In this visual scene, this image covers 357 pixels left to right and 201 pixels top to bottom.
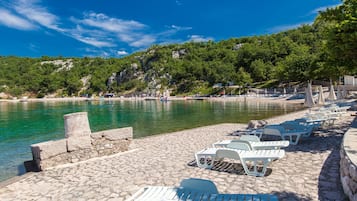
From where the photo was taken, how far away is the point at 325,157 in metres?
6.16

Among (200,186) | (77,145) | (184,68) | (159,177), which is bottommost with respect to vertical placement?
(159,177)

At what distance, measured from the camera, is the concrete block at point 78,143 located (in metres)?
7.49

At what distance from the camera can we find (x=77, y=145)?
763 centimetres

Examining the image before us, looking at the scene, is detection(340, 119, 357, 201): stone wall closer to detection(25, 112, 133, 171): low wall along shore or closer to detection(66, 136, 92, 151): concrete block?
detection(25, 112, 133, 171): low wall along shore

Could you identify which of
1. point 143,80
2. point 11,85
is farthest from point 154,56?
point 11,85

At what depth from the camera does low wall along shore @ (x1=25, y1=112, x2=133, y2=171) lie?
6.96 metres

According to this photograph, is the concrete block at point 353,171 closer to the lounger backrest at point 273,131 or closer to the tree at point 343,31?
the tree at point 343,31

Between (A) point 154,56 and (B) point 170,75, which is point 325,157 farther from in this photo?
(A) point 154,56

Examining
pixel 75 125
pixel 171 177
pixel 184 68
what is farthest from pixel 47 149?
pixel 184 68

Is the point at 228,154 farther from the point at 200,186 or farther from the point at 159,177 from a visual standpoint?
the point at 200,186

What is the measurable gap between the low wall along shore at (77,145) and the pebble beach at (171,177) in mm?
323

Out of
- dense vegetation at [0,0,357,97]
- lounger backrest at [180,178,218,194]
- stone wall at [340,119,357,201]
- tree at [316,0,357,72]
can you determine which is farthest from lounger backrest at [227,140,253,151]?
dense vegetation at [0,0,357,97]

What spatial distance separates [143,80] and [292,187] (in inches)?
3944

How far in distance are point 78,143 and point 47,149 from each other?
90cm
